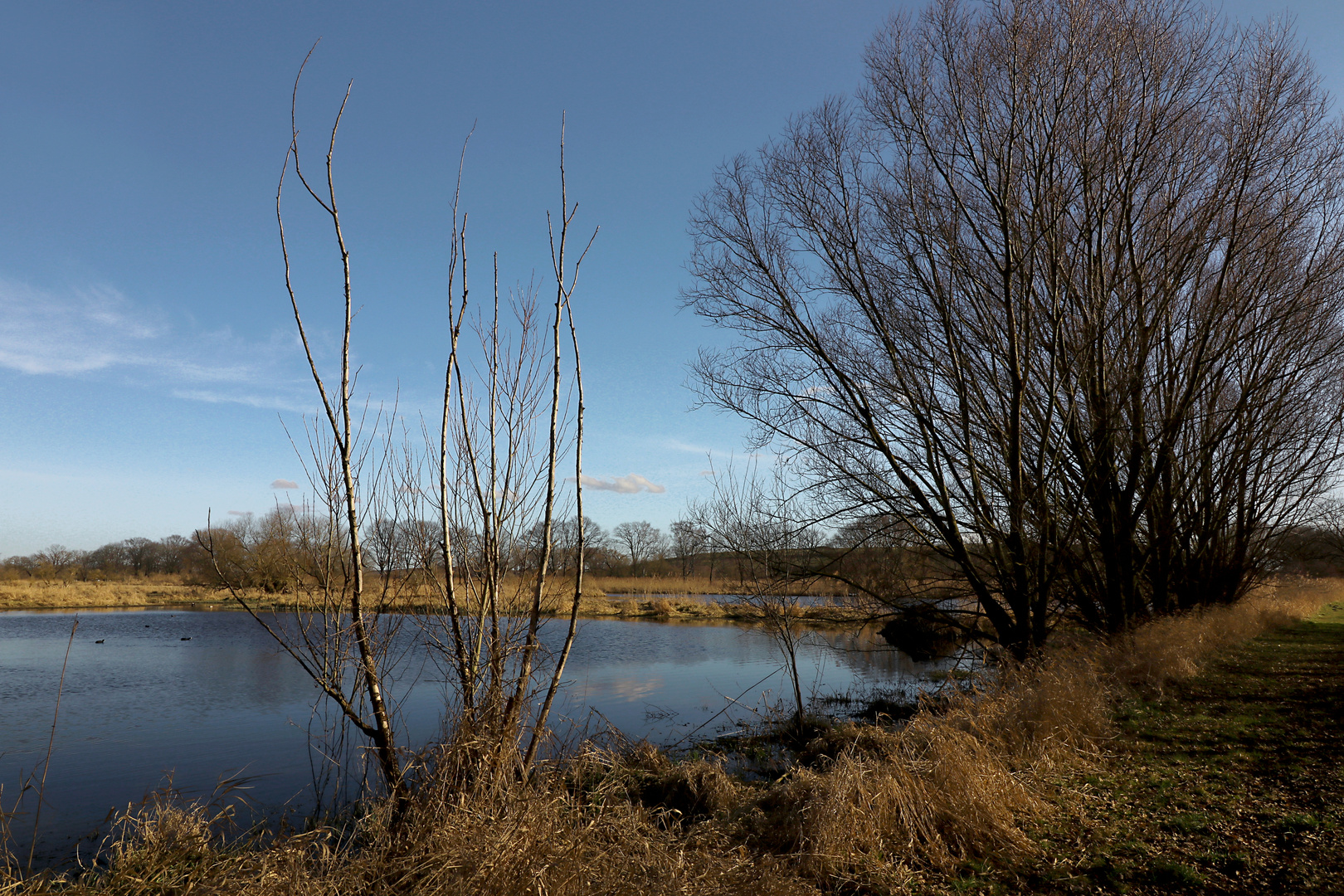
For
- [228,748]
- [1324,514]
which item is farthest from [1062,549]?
[1324,514]

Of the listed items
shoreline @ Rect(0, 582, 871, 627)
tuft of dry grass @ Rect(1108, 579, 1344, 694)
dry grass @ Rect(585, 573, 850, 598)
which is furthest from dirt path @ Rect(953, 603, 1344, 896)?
dry grass @ Rect(585, 573, 850, 598)

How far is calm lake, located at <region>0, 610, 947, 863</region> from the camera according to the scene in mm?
8297

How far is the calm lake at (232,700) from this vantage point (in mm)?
8297

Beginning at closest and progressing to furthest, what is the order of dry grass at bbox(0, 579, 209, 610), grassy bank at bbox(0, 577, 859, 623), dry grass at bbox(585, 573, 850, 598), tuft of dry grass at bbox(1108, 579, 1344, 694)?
tuft of dry grass at bbox(1108, 579, 1344, 694), grassy bank at bbox(0, 577, 859, 623), dry grass at bbox(0, 579, 209, 610), dry grass at bbox(585, 573, 850, 598)

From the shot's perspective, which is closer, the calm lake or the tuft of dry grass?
the calm lake

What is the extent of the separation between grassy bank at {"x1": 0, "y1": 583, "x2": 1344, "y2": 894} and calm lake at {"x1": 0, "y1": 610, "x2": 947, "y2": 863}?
4.85 feet

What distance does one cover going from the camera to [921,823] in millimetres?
4508

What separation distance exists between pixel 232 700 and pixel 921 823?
12768 mm

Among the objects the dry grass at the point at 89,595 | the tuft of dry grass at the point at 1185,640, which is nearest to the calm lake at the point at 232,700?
the tuft of dry grass at the point at 1185,640

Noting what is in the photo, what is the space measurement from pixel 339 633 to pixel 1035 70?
9.86 metres

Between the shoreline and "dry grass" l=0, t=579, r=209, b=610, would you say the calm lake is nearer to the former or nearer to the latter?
the shoreline

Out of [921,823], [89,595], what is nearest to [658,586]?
[89,595]

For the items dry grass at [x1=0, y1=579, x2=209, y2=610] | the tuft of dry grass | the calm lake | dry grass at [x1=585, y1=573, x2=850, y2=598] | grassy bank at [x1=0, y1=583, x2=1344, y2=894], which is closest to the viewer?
grassy bank at [x1=0, y1=583, x2=1344, y2=894]

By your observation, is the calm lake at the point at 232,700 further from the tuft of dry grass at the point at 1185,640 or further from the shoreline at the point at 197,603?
the shoreline at the point at 197,603
